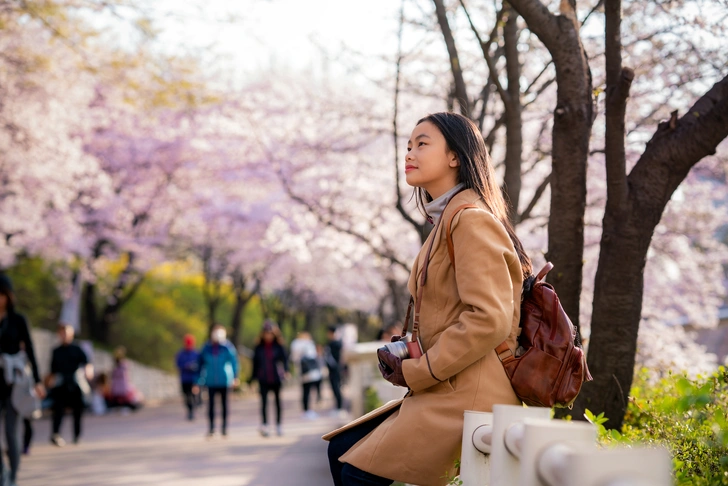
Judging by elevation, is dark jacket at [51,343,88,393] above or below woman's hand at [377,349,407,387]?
below

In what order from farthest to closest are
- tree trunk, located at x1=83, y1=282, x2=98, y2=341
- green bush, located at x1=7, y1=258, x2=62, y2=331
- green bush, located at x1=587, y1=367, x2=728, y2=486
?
tree trunk, located at x1=83, y1=282, x2=98, y2=341
green bush, located at x1=7, y1=258, x2=62, y2=331
green bush, located at x1=587, y1=367, x2=728, y2=486

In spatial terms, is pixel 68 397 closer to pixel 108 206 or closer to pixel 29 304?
pixel 108 206

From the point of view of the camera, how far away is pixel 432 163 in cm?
345

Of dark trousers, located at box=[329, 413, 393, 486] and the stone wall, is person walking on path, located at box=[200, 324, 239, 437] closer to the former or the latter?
the stone wall

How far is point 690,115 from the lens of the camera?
5.25 m

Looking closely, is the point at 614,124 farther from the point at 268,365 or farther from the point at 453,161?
the point at 268,365

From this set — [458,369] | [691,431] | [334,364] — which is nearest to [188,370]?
[334,364]

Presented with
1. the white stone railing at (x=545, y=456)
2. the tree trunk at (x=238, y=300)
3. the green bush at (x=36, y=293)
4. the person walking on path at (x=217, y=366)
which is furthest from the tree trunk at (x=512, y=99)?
the tree trunk at (x=238, y=300)

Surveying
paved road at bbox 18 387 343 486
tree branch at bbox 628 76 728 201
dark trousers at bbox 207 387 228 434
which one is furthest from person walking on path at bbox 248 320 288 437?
tree branch at bbox 628 76 728 201

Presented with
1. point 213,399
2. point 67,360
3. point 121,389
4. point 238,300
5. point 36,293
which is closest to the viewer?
point 213,399

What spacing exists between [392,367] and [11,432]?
5977 mm

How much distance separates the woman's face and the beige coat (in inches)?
11.2

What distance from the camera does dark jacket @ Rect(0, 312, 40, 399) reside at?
7.95 meters

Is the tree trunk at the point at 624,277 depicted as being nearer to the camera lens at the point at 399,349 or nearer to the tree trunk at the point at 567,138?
the tree trunk at the point at 567,138
